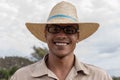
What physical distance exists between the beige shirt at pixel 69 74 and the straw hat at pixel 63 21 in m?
0.37

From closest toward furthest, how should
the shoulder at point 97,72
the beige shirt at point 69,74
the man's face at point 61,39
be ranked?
the man's face at point 61,39, the beige shirt at point 69,74, the shoulder at point 97,72

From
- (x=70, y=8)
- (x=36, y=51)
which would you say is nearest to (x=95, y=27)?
(x=70, y=8)

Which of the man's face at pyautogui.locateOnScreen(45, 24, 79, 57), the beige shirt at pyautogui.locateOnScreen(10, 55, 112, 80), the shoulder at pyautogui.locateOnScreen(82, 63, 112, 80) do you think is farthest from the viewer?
the shoulder at pyautogui.locateOnScreen(82, 63, 112, 80)

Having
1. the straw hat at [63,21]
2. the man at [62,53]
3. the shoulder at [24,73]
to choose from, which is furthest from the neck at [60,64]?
the straw hat at [63,21]

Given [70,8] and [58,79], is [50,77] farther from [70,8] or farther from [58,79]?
[70,8]

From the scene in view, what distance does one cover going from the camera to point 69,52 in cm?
416

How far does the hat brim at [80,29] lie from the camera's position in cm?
445

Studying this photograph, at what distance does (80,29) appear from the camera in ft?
14.8

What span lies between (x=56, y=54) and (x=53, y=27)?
27 centimetres

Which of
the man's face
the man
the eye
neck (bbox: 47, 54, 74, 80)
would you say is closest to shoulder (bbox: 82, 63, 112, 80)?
the man

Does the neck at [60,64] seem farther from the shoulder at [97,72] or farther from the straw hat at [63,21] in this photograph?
the straw hat at [63,21]

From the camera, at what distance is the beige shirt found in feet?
13.9

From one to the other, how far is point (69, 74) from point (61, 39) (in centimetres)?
38

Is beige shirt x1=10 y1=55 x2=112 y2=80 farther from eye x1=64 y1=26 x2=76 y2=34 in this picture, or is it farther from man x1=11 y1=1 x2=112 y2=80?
eye x1=64 y1=26 x2=76 y2=34
